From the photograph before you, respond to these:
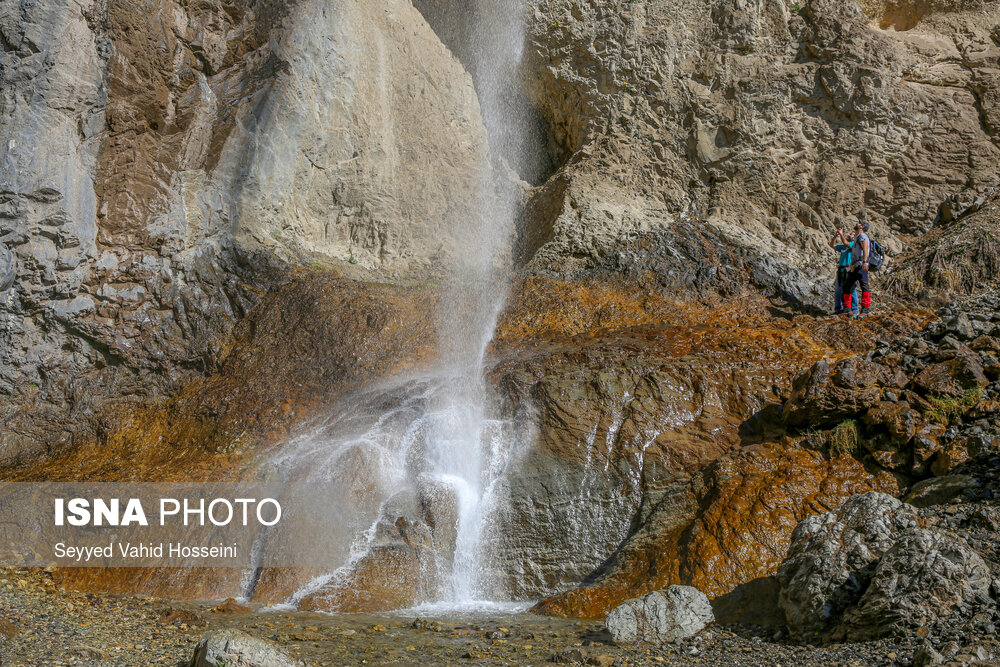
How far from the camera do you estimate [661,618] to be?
236 inches

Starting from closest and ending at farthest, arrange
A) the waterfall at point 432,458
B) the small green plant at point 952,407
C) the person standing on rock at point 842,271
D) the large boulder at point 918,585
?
the large boulder at point 918,585 < the small green plant at point 952,407 < the waterfall at point 432,458 < the person standing on rock at point 842,271

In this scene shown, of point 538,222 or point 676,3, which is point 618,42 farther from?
point 538,222

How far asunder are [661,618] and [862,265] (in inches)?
285

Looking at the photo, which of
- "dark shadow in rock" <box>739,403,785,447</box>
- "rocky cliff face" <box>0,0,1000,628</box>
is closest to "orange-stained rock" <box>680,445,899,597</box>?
"rocky cliff face" <box>0,0,1000,628</box>

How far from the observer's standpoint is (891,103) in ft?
46.6

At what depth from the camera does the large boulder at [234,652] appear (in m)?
4.94

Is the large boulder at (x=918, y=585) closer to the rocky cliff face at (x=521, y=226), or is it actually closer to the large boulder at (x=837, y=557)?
the large boulder at (x=837, y=557)

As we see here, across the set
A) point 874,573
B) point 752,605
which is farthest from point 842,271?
point 874,573

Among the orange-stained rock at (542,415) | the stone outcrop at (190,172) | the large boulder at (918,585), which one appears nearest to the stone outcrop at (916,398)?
the orange-stained rock at (542,415)

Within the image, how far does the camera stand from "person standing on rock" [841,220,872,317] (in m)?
11.2

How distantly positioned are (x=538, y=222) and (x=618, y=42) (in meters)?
3.82

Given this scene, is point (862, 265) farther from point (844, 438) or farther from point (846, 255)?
point (844, 438)

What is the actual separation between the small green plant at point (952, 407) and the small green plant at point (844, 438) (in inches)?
25.7

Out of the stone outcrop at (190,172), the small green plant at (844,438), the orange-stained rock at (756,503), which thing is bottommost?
the orange-stained rock at (756,503)
